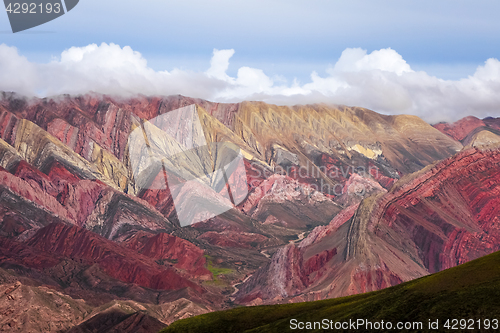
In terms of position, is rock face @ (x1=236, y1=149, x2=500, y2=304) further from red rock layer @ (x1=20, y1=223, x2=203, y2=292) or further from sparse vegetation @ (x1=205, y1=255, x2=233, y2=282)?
sparse vegetation @ (x1=205, y1=255, x2=233, y2=282)

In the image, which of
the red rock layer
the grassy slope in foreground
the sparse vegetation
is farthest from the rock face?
the grassy slope in foreground

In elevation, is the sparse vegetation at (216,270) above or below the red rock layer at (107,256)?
below

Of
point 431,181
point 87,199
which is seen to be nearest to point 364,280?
point 431,181

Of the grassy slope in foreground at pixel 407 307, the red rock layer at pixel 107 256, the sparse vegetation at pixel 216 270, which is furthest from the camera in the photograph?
the sparse vegetation at pixel 216 270

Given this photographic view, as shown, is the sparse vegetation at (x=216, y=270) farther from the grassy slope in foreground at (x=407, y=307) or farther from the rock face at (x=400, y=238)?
the grassy slope in foreground at (x=407, y=307)

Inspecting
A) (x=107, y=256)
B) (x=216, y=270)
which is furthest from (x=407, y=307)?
(x=216, y=270)

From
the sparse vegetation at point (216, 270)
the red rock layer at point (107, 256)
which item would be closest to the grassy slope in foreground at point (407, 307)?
the red rock layer at point (107, 256)

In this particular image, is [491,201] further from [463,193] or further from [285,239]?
[285,239]
